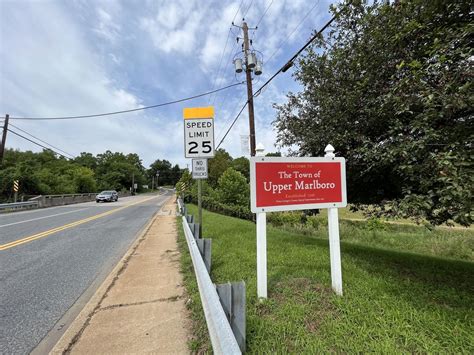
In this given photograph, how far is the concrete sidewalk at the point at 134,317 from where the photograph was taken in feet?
9.24

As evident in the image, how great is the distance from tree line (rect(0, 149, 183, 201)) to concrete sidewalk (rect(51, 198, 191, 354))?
94.7 ft

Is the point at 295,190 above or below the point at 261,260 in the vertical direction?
above

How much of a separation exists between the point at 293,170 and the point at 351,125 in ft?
6.53

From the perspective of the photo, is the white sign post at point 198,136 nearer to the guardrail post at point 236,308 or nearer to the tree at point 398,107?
the tree at point 398,107

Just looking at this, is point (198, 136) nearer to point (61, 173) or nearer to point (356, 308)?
point (356, 308)

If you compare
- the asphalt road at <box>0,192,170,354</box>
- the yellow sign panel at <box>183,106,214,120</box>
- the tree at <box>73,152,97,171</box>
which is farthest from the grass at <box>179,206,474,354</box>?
the tree at <box>73,152,97,171</box>

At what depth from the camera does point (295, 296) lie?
3322 millimetres

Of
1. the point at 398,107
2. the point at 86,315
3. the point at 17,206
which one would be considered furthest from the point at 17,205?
the point at 398,107

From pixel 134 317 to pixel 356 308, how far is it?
270cm

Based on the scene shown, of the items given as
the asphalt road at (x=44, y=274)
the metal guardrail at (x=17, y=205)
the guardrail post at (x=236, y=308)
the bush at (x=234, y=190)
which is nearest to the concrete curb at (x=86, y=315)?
the asphalt road at (x=44, y=274)

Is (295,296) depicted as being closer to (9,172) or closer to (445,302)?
(445,302)

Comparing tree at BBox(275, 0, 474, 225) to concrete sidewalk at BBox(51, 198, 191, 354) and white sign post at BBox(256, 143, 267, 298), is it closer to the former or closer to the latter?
white sign post at BBox(256, 143, 267, 298)

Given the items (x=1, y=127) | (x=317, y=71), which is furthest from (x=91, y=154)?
(x=317, y=71)

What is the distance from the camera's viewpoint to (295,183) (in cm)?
340
